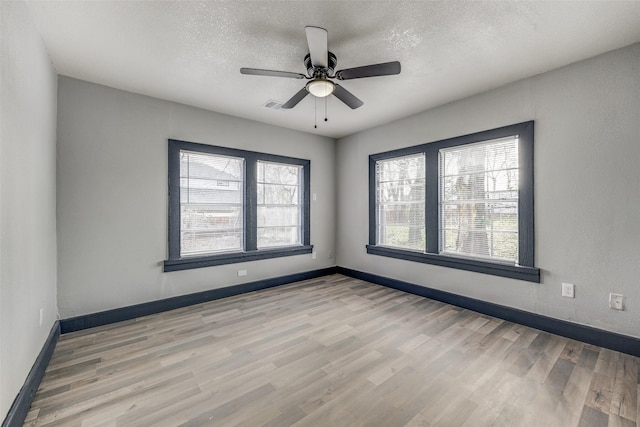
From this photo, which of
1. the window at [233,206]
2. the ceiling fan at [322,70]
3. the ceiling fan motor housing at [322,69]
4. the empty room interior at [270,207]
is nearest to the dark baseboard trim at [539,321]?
the empty room interior at [270,207]

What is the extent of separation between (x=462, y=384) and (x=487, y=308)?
5.23ft

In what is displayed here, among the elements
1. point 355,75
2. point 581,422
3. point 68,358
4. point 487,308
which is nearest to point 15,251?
point 68,358

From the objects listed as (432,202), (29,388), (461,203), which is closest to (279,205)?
(432,202)

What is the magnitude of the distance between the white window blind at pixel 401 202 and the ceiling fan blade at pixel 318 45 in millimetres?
2392

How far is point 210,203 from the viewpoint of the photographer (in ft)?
12.8

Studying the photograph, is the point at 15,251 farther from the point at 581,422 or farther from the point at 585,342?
the point at 585,342

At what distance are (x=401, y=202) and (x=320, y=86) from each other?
2.56 m

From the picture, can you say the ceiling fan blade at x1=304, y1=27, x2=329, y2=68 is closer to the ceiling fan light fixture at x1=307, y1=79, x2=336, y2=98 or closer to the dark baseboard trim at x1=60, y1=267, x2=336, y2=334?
the ceiling fan light fixture at x1=307, y1=79, x2=336, y2=98

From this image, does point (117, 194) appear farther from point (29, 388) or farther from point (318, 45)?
point (318, 45)

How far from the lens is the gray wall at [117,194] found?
2.88m

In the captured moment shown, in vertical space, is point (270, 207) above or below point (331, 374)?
above

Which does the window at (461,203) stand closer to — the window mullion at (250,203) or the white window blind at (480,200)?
the white window blind at (480,200)

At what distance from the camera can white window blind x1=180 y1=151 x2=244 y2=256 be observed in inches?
146

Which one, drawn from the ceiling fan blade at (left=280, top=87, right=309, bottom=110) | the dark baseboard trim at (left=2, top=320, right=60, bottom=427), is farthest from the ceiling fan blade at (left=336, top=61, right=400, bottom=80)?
the dark baseboard trim at (left=2, top=320, right=60, bottom=427)
